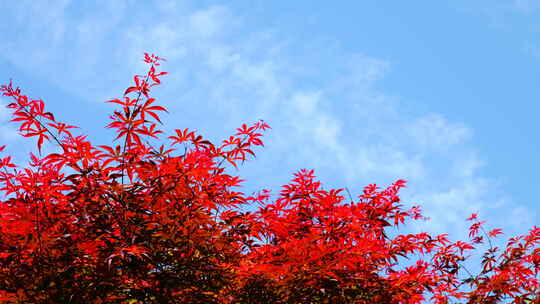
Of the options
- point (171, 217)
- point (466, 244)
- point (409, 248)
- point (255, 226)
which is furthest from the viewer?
point (466, 244)

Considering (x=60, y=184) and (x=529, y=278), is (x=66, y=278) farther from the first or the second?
(x=529, y=278)

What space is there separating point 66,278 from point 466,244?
5224 mm

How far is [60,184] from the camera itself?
17.9ft

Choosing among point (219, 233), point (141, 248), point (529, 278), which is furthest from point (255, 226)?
point (529, 278)

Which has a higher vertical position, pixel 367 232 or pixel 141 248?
pixel 367 232

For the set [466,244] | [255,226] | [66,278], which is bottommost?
[66,278]

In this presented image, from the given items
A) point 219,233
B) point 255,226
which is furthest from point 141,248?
point 255,226

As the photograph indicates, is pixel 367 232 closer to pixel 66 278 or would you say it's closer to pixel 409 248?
pixel 409 248

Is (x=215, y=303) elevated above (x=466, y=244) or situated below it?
below

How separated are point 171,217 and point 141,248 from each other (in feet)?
1.53

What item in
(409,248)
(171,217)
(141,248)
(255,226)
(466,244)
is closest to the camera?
(141,248)

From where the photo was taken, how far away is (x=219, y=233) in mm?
5566

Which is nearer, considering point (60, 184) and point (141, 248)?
point (141, 248)

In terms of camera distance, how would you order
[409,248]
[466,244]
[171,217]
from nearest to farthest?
[171,217], [409,248], [466,244]
